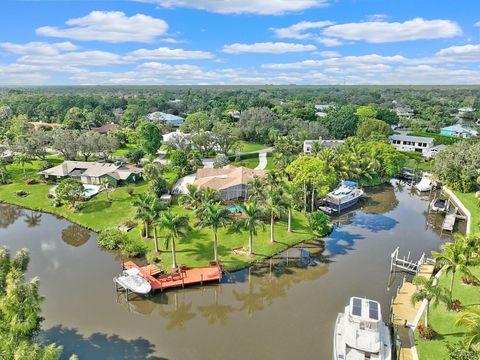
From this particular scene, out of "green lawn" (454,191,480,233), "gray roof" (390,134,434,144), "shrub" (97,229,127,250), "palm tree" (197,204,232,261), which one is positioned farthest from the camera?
"gray roof" (390,134,434,144)

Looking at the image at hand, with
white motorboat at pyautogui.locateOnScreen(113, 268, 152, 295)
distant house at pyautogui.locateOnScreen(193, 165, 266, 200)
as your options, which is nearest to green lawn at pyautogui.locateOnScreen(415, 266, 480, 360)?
white motorboat at pyautogui.locateOnScreen(113, 268, 152, 295)

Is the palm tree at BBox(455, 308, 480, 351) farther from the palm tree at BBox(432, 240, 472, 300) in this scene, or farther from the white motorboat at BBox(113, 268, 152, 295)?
the white motorboat at BBox(113, 268, 152, 295)

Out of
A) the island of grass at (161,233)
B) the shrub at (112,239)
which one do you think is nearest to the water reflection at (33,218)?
the island of grass at (161,233)

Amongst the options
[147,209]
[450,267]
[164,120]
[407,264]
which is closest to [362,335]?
[450,267]

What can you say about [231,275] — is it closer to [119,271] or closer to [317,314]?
[317,314]

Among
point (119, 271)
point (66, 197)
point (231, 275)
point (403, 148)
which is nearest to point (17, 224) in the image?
point (66, 197)

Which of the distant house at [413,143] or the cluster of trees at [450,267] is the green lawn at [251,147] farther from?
the cluster of trees at [450,267]
